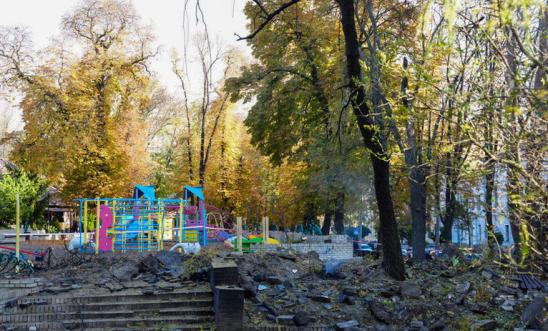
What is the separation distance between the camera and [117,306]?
33.7 feet

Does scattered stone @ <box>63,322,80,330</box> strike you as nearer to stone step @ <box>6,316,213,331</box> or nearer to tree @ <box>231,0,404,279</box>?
stone step @ <box>6,316,213,331</box>

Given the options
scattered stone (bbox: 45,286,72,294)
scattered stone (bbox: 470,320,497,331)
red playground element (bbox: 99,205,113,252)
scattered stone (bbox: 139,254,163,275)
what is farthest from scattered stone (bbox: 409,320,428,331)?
red playground element (bbox: 99,205,113,252)

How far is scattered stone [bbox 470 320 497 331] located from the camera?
8.93 metres

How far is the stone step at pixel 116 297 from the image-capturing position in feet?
34.1

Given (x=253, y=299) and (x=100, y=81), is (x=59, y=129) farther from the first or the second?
(x=253, y=299)

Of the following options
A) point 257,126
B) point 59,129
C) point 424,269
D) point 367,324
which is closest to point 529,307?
point 367,324

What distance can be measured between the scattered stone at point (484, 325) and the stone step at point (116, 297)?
4429mm

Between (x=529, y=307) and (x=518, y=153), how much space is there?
493 cm

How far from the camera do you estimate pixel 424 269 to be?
43.9 feet

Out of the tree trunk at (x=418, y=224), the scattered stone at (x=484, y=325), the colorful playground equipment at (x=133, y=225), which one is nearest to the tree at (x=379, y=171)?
the scattered stone at (x=484, y=325)

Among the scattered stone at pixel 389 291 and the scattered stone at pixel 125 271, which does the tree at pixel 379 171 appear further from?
the scattered stone at pixel 125 271

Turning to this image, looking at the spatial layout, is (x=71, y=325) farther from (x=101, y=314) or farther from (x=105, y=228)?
(x=105, y=228)

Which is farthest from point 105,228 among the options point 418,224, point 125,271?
point 418,224

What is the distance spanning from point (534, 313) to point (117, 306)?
6.62 m
